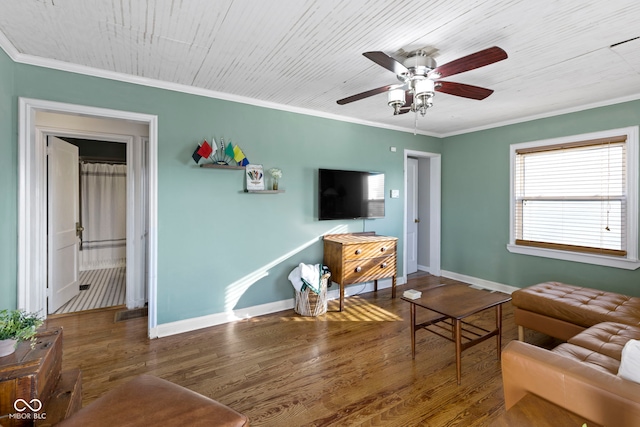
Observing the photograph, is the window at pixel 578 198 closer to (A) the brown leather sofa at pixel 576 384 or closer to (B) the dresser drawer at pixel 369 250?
(B) the dresser drawer at pixel 369 250

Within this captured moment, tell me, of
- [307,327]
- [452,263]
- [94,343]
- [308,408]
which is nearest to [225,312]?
[307,327]

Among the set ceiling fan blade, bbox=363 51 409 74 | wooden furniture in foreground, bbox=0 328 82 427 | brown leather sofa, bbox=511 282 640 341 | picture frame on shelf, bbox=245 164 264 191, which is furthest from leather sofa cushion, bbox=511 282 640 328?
wooden furniture in foreground, bbox=0 328 82 427

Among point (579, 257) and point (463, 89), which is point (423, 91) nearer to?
point (463, 89)

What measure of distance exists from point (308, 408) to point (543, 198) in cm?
382

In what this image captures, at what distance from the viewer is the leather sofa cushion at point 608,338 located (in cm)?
175

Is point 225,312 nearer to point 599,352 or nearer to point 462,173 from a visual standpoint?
point 599,352

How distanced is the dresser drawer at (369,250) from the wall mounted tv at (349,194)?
476 mm

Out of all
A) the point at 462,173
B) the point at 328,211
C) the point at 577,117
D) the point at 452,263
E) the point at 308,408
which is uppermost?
the point at 577,117

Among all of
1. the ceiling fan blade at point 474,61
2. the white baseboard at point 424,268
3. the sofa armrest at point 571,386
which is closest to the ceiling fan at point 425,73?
the ceiling fan blade at point 474,61

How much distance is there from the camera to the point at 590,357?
165 cm

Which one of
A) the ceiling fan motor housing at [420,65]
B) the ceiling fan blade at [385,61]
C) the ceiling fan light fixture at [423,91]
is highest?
the ceiling fan motor housing at [420,65]

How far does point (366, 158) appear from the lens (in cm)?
432

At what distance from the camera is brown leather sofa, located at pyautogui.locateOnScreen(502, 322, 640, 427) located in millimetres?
1136

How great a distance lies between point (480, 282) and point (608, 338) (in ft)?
9.15
